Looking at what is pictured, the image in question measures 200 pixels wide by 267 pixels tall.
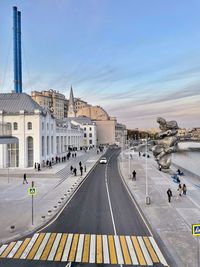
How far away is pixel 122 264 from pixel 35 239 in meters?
6.11

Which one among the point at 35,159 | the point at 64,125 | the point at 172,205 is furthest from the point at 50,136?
the point at 172,205

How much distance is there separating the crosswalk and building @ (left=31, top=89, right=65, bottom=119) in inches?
5193

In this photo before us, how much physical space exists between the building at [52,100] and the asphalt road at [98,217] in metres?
122

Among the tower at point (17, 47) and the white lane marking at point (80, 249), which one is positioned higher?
the tower at point (17, 47)

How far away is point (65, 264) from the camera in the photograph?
491 inches

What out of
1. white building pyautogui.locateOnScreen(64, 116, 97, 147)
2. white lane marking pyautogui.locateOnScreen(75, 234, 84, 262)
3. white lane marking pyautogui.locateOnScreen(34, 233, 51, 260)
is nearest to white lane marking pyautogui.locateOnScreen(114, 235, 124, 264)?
white lane marking pyautogui.locateOnScreen(75, 234, 84, 262)

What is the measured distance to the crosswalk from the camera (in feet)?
42.8

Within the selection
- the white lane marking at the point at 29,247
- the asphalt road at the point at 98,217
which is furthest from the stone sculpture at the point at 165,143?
the white lane marking at the point at 29,247

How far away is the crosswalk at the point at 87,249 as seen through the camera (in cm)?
1303

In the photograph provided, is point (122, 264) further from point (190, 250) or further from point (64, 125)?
point (64, 125)

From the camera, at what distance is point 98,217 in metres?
19.8

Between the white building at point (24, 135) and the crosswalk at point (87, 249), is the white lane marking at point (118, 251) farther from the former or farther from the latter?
the white building at point (24, 135)

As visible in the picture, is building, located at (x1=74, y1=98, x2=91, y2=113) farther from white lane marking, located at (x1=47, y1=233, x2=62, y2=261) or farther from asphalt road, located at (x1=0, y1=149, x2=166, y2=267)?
white lane marking, located at (x1=47, y1=233, x2=62, y2=261)

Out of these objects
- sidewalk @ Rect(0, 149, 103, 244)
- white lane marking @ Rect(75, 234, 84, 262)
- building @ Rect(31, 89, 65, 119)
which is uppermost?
building @ Rect(31, 89, 65, 119)
